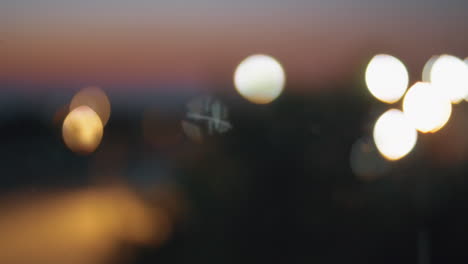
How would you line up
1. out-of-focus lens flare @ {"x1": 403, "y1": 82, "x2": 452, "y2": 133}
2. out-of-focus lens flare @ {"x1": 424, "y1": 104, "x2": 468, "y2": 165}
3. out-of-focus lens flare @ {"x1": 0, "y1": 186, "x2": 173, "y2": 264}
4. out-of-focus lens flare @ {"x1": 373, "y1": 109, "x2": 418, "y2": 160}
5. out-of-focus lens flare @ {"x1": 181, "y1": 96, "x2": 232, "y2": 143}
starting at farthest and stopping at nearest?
out-of-focus lens flare @ {"x1": 403, "y1": 82, "x2": 452, "y2": 133} → out-of-focus lens flare @ {"x1": 373, "y1": 109, "x2": 418, "y2": 160} → out-of-focus lens flare @ {"x1": 424, "y1": 104, "x2": 468, "y2": 165} → out-of-focus lens flare @ {"x1": 0, "y1": 186, "x2": 173, "y2": 264} → out-of-focus lens flare @ {"x1": 181, "y1": 96, "x2": 232, "y2": 143}

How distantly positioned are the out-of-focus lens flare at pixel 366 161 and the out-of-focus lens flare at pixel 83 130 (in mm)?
12190

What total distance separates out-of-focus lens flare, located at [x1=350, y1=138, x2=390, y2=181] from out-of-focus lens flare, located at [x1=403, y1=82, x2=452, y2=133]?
1.52 m

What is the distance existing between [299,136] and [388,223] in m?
2.55

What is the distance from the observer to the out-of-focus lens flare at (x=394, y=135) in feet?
47.9

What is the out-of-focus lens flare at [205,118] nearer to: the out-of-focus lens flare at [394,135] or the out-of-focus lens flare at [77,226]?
the out-of-focus lens flare at [77,226]

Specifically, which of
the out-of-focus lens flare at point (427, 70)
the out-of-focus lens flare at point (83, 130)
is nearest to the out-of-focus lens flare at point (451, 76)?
the out-of-focus lens flare at point (427, 70)

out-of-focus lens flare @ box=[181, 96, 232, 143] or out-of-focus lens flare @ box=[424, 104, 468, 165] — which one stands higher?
out-of-focus lens flare @ box=[181, 96, 232, 143]

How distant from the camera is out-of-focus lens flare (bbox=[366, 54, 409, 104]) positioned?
16141 millimetres

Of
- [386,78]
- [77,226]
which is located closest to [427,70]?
[386,78]

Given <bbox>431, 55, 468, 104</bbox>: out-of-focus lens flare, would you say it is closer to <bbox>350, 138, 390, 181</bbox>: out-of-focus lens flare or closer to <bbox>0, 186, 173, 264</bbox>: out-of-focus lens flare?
<bbox>350, 138, 390, 181</bbox>: out-of-focus lens flare

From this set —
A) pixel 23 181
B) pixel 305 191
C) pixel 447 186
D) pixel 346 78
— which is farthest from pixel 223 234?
pixel 23 181

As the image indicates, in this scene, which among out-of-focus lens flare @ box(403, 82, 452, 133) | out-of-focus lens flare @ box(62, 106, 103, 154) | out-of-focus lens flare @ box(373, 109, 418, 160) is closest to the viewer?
out-of-focus lens flare @ box(373, 109, 418, 160)

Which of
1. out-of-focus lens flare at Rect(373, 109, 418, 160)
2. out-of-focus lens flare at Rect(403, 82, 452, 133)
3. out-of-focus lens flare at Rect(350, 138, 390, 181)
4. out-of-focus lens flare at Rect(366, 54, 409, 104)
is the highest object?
out-of-focus lens flare at Rect(366, 54, 409, 104)

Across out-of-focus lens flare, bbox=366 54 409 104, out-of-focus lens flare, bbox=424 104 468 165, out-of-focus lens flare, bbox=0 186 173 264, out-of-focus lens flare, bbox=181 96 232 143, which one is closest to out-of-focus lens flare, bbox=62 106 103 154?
out-of-focus lens flare, bbox=0 186 173 264
